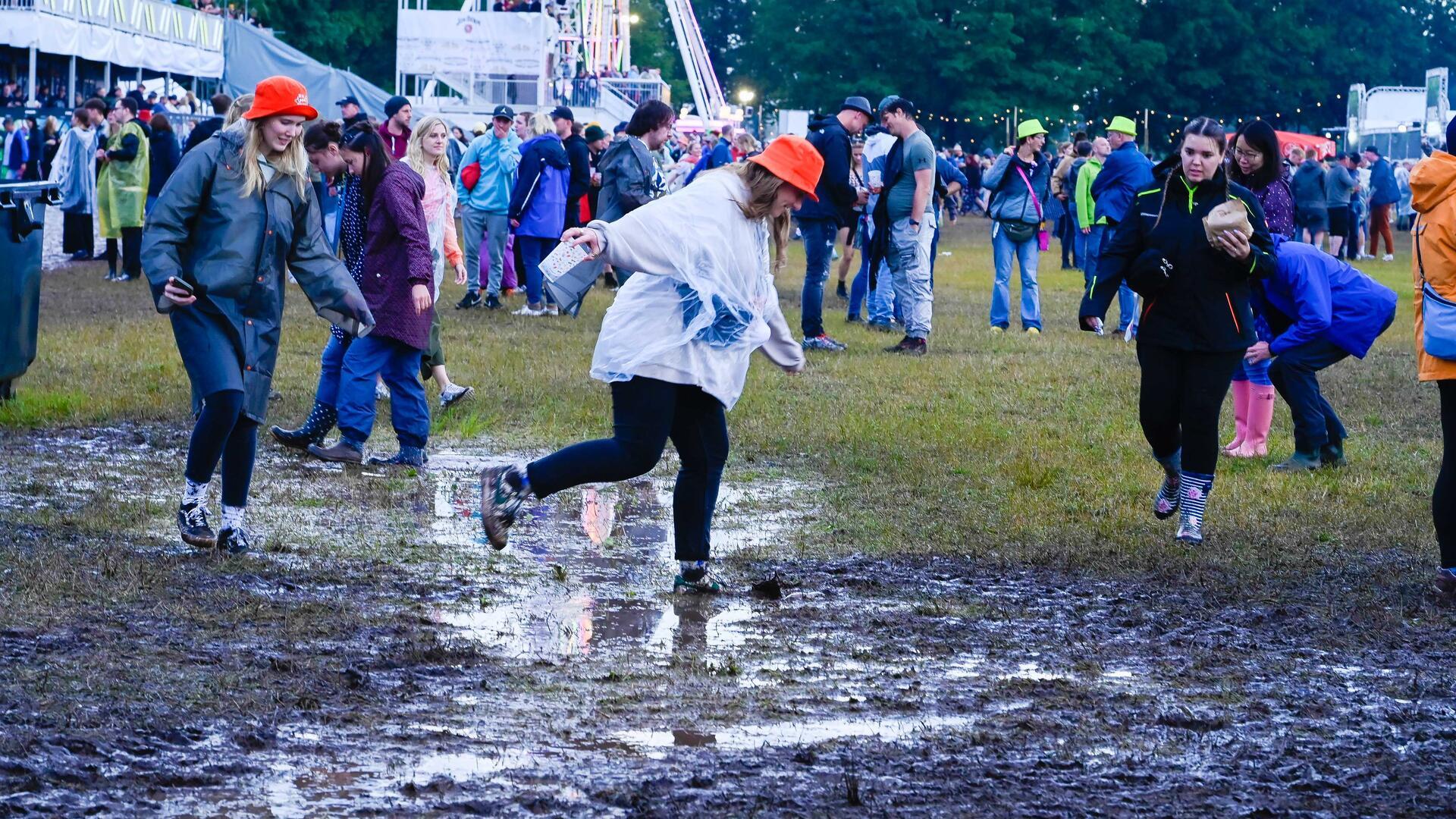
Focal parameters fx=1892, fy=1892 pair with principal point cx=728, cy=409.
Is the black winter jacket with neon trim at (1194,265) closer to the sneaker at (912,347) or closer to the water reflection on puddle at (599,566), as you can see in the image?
the water reflection on puddle at (599,566)

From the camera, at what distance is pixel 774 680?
531 cm

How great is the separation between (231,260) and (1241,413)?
5.49m

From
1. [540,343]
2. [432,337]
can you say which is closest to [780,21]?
[540,343]

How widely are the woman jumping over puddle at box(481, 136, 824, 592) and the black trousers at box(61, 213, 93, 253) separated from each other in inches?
676

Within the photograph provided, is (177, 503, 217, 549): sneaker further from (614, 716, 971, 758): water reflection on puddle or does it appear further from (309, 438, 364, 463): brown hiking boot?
(614, 716, 971, 758): water reflection on puddle

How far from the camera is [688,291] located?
6.22 m

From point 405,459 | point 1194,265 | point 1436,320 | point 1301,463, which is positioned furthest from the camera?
point 1301,463

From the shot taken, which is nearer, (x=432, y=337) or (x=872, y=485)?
(x=872, y=485)

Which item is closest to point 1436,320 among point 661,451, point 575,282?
point 661,451

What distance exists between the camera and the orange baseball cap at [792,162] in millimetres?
6180

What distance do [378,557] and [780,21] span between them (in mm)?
62672

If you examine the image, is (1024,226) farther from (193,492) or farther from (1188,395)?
(193,492)

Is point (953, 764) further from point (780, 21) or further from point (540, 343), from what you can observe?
point (780, 21)

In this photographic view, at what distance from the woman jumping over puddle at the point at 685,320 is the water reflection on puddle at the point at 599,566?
1.10 feet
